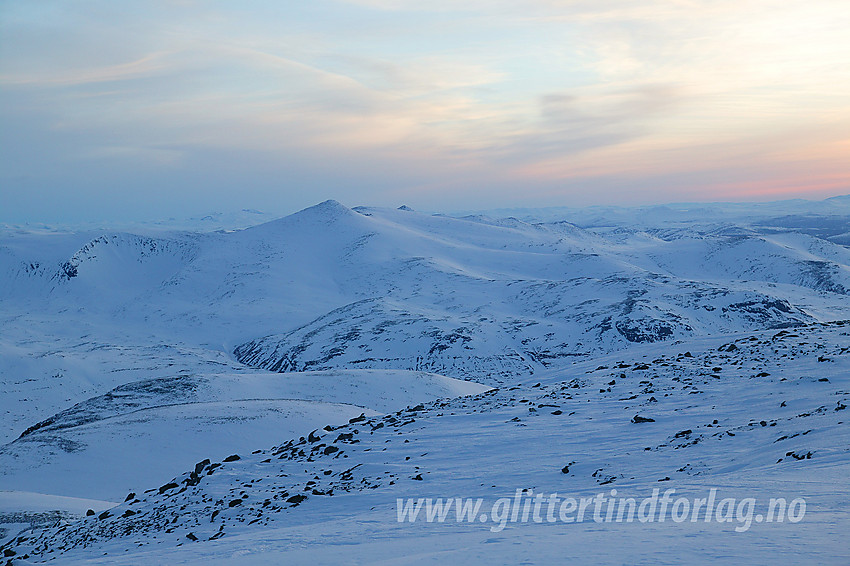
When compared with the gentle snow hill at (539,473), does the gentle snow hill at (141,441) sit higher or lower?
lower

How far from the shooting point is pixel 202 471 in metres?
18.7

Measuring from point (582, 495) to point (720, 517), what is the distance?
330 centimetres

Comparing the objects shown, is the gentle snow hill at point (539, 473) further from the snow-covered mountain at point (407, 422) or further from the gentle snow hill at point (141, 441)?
the gentle snow hill at point (141, 441)

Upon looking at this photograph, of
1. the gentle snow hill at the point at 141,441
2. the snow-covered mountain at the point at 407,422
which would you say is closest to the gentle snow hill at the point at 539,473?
the snow-covered mountain at the point at 407,422

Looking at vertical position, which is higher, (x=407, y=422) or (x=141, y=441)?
(x=407, y=422)

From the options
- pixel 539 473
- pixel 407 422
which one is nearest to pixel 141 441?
pixel 407 422

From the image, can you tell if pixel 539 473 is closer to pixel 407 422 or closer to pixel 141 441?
pixel 407 422

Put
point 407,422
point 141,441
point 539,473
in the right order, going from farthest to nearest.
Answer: point 141,441
point 407,422
point 539,473

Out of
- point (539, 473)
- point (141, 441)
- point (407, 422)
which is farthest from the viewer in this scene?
point (141, 441)

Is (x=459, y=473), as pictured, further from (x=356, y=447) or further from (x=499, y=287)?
(x=499, y=287)

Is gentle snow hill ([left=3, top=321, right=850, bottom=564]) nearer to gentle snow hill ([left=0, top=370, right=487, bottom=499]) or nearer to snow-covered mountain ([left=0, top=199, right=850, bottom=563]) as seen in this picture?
snow-covered mountain ([left=0, top=199, right=850, bottom=563])

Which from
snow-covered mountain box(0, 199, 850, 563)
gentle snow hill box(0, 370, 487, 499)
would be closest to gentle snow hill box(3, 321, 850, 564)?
A: snow-covered mountain box(0, 199, 850, 563)

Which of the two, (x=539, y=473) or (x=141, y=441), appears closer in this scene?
(x=539, y=473)

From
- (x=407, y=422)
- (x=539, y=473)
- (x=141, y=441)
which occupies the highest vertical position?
(x=539, y=473)
